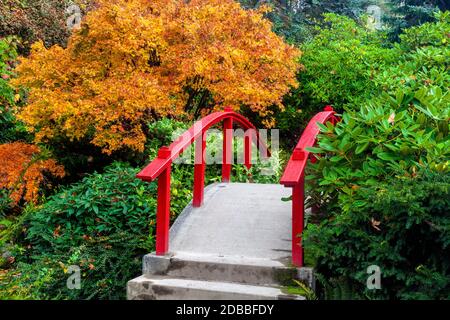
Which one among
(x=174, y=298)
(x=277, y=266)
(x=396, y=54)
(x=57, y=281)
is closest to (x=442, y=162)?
(x=277, y=266)

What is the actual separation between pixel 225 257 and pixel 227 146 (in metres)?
2.46

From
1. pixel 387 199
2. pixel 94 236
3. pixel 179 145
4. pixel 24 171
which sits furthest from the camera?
pixel 24 171

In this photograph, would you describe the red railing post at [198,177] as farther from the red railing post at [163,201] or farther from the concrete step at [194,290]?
the concrete step at [194,290]

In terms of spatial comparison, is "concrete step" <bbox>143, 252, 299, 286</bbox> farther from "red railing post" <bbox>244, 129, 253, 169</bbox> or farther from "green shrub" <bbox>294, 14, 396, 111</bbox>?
"green shrub" <bbox>294, 14, 396, 111</bbox>

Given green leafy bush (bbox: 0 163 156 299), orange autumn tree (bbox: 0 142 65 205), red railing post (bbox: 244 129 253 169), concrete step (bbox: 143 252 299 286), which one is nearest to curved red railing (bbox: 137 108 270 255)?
concrete step (bbox: 143 252 299 286)

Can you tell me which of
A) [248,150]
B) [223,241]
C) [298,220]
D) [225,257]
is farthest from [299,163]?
[248,150]

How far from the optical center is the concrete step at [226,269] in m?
4.50

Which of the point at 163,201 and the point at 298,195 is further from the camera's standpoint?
the point at 163,201

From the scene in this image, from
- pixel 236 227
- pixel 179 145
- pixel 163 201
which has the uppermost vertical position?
pixel 179 145

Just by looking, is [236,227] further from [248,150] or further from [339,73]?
[339,73]

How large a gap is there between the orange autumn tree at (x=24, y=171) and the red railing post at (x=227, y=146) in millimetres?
2406

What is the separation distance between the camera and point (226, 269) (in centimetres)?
465

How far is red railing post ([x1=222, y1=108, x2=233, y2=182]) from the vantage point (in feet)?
22.4

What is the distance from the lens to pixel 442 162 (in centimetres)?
381
